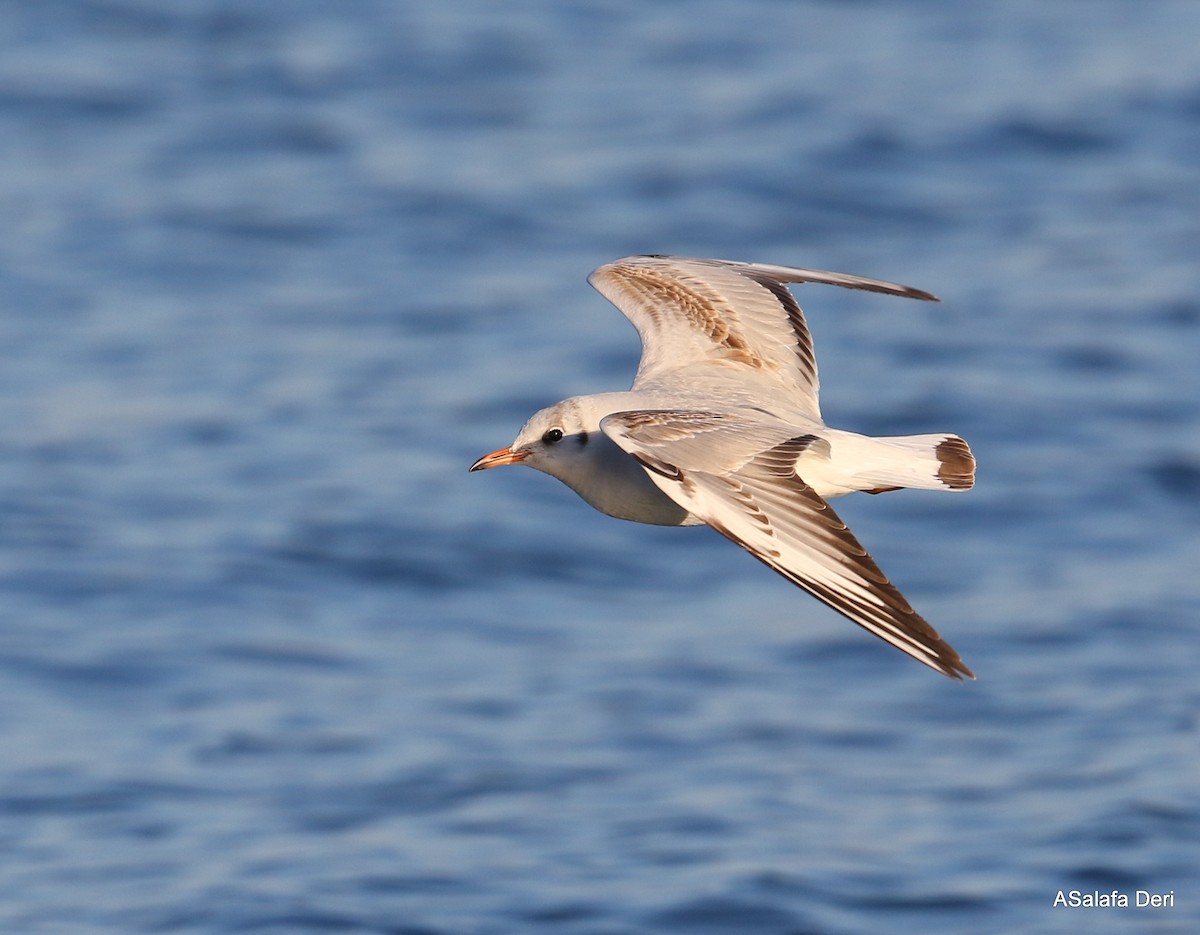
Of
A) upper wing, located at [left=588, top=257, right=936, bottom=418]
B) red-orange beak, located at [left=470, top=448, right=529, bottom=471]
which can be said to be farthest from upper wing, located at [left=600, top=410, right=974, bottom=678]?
upper wing, located at [left=588, top=257, right=936, bottom=418]

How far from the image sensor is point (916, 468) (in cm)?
734

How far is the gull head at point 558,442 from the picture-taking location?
24.6 ft

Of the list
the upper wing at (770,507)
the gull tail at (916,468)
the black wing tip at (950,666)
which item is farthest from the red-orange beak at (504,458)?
the black wing tip at (950,666)

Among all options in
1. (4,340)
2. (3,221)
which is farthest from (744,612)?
(3,221)

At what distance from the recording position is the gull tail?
7.27 meters

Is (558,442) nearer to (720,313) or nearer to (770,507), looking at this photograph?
(770,507)

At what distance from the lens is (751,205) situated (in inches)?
812

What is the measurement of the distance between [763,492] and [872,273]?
12387 millimetres

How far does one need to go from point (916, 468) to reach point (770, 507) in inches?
42.6

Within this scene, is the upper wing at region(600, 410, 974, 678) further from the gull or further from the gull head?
the gull head

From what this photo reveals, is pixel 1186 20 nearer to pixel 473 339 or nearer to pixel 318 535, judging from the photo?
pixel 473 339

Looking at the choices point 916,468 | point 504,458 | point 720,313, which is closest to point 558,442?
point 504,458

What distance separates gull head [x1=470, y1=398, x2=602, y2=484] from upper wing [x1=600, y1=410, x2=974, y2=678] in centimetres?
50

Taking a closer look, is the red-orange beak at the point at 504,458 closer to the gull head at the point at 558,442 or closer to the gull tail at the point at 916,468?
the gull head at the point at 558,442
